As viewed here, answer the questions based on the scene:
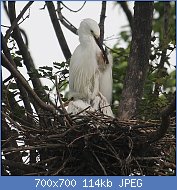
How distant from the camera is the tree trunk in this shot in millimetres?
5367

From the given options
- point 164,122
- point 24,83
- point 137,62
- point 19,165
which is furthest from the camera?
point 137,62

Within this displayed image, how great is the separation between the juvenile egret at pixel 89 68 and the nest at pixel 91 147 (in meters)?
0.73

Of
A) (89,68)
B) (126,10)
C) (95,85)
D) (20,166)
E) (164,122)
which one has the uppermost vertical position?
(126,10)

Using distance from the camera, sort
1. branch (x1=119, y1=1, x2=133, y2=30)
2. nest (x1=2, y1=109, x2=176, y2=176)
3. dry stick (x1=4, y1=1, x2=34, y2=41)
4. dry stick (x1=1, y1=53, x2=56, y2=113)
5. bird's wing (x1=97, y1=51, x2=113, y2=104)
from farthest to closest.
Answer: branch (x1=119, y1=1, x2=133, y2=30), bird's wing (x1=97, y1=51, x2=113, y2=104), dry stick (x1=4, y1=1, x2=34, y2=41), nest (x1=2, y1=109, x2=176, y2=176), dry stick (x1=1, y1=53, x2=56, y2=113)

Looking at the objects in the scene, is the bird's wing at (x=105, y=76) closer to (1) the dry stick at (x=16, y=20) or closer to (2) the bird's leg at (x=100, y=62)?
(2) the bird's leg at (x=100, y=62)

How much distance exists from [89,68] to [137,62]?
19.5 inches

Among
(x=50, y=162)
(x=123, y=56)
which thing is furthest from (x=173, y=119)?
(x=123, y=56)

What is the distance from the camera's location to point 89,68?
580 cm

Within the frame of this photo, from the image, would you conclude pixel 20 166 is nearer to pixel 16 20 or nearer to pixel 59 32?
pixel 16 20

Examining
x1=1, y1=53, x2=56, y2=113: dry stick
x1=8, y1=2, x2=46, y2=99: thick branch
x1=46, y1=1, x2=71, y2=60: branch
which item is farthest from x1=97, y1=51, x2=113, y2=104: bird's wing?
x1=1, y1=53, x2=56, y2=113: dry stick

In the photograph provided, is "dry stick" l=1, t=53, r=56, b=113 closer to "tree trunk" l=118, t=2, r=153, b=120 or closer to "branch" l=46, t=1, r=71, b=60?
"tree trunk" l=118, t=2, r=153, b=120

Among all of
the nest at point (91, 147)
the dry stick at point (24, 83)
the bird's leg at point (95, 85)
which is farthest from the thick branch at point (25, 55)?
the dry stick at point (24, 83)

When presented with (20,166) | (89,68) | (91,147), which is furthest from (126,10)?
(20,166)

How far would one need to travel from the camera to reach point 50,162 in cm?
499
